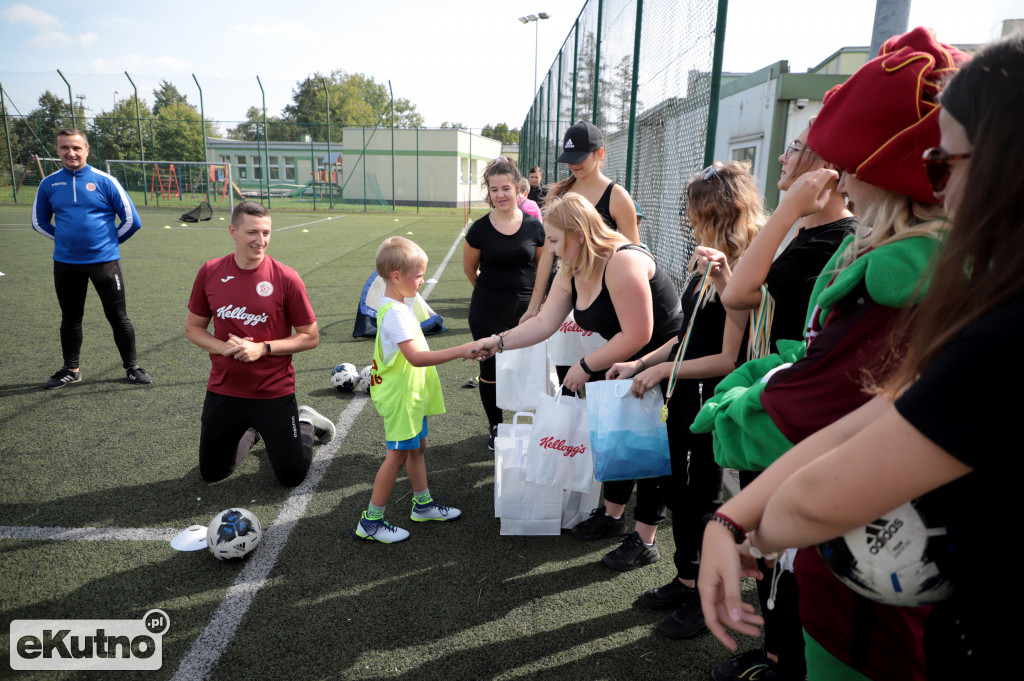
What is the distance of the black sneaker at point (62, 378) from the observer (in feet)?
18.3

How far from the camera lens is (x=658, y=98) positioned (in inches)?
222

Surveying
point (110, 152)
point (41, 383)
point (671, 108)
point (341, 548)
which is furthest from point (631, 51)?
point (110, 152)

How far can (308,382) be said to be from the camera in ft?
19.7

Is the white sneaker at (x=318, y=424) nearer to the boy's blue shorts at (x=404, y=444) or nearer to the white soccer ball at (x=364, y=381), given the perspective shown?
the white soccer ball at (x=364, y=381)

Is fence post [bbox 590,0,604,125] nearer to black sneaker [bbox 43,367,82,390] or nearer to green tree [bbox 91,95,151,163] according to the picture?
black sneaker [bbox 43,367,82,390]

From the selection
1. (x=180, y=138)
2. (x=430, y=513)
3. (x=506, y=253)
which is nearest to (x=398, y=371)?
(x=430, y=513)

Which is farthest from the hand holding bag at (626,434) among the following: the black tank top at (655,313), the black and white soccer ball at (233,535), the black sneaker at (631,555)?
the black and white soccer ball at (233,535)

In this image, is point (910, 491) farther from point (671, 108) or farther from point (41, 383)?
point (41, 383)

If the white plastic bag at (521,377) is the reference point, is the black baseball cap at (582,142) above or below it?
above

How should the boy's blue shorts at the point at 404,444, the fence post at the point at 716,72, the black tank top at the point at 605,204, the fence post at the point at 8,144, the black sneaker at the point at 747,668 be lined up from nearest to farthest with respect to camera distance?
the black sneaker at the point at 747,668
the boy's blue shorts at the point at 404,444
the fence post at the point at 716,72
the black tank top at the point at 605,204
the fence post at the point at 8,144

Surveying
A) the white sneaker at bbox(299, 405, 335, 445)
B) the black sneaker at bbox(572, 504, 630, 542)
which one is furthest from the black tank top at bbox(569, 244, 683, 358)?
the white sneaker at bbox(299, 405, 335, 445)

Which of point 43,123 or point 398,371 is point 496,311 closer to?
point 398,371

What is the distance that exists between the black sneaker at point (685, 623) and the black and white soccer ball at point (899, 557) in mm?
1850

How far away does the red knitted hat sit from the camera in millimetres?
1143
